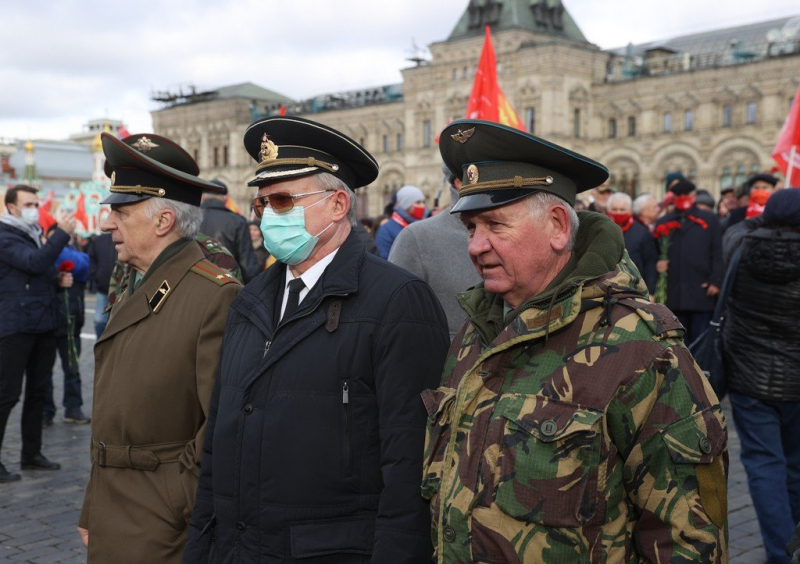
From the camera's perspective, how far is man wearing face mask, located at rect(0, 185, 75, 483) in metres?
6.41

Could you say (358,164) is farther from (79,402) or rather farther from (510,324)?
(79,402)

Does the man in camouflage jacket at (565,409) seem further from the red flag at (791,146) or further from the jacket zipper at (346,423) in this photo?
the red flag at (791,146)

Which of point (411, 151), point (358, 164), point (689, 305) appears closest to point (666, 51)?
point (411, 151)

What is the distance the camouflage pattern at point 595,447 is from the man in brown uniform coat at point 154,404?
121 cm

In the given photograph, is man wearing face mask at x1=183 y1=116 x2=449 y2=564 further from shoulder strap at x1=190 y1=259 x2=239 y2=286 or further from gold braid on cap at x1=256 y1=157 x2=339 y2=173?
shoulder strap at x1=190 y1=259 x2=239 y2=286

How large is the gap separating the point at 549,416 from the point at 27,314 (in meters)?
5.36

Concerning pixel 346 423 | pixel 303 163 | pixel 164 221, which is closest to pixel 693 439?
pixel 346 423

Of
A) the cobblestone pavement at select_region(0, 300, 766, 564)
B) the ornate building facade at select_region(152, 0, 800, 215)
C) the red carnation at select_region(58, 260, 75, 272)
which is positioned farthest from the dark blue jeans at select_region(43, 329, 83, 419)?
the ornate building facade at select_region(152, 0, 800, 215)

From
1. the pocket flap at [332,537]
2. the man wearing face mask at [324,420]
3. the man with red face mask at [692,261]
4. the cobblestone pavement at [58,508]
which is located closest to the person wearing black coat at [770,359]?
the cobblestone pavement at [58,508]

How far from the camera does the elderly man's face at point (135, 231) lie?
133 inches

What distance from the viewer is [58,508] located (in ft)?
18.6

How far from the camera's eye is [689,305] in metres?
8.57

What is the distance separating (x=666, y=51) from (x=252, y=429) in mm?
45097

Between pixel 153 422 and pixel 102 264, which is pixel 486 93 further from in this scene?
pixel 153 422
